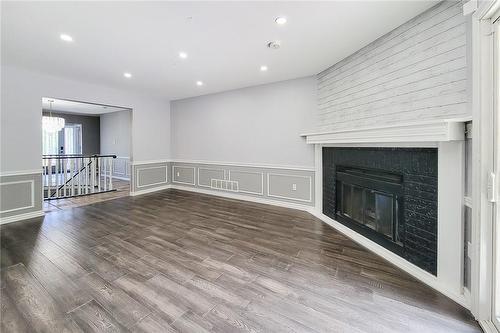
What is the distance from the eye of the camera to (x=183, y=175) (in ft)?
21.2

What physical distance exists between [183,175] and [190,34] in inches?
174

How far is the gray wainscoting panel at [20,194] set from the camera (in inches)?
147

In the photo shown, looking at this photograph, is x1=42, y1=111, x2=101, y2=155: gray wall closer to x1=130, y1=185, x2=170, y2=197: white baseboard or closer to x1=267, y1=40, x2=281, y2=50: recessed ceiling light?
x1=130, y1=185, x2=170, y2=197: white baseboard

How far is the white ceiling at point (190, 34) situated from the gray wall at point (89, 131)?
598 centimetres

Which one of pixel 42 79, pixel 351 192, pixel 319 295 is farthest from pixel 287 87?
pixel 42 79

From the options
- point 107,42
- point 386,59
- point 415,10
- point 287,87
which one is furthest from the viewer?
point 287,87

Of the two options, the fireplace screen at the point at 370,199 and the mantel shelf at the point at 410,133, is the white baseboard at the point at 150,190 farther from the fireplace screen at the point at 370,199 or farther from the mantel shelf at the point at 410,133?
the mantel shelf at the point at 410,133

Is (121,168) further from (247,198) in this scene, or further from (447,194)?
(447,194)

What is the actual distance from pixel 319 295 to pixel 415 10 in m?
2.92

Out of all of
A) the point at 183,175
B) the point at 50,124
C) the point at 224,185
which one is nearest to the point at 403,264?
the point at 224,185

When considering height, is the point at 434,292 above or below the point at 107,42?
below

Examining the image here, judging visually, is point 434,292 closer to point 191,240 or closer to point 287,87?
point 191,240

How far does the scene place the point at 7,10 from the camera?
2.18 metres

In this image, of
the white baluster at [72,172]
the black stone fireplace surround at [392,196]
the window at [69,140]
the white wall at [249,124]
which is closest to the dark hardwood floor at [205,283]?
the black stone fireplace surround at [392,196]
